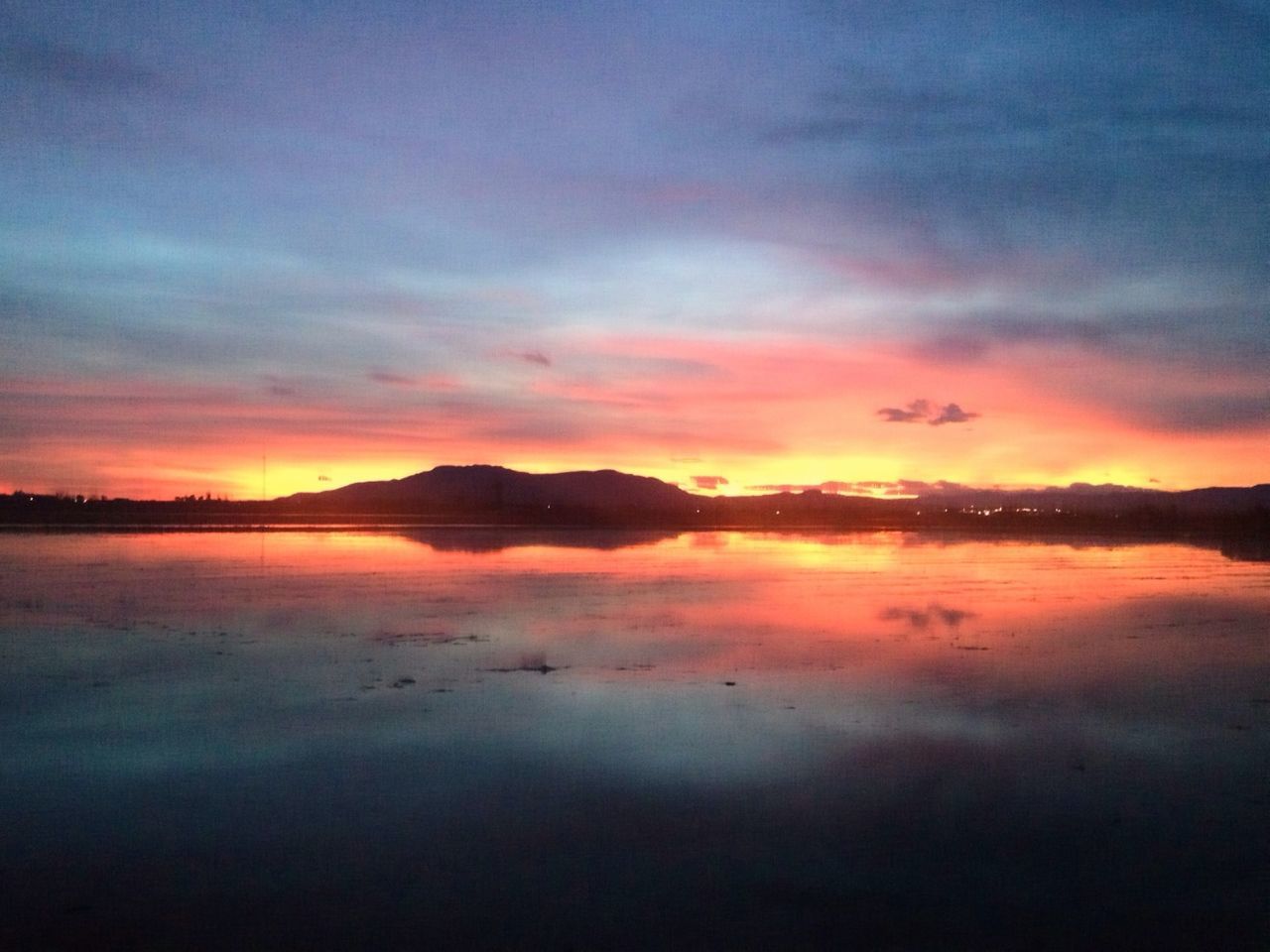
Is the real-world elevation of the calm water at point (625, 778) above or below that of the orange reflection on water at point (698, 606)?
below

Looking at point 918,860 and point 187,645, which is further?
point 187,645

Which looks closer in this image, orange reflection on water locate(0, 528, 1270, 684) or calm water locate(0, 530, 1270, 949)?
calm water locate(0, 530, 1270, 949)

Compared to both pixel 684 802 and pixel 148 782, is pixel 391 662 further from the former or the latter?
pixel 684 802

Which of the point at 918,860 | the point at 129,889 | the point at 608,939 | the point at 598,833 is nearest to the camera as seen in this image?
the point at 608,939

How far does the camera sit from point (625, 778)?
898cm

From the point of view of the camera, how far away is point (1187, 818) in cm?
809

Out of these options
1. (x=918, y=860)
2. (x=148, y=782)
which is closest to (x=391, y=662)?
(x=148, y=782)

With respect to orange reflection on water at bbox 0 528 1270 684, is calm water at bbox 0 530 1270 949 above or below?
below

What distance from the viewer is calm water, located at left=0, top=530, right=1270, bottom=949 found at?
6336 millimetres

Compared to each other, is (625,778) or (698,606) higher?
(698,606)

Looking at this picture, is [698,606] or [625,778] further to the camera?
[698,606]

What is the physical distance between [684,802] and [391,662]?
22.4 ft

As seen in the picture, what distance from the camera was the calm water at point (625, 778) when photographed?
20.8 ft

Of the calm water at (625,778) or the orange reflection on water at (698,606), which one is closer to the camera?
the calm water at (625,778)
